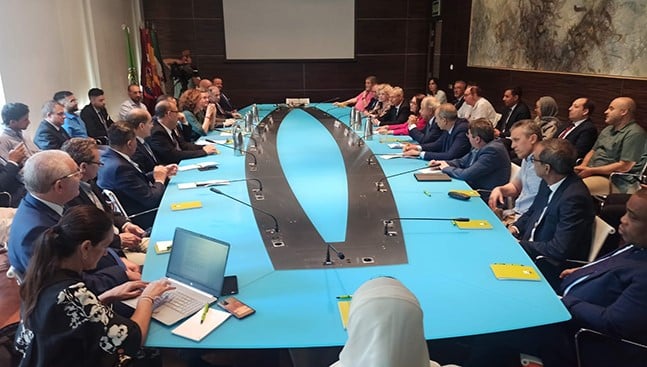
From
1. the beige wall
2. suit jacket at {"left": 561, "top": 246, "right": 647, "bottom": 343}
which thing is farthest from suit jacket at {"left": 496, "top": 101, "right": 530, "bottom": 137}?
the beige wall

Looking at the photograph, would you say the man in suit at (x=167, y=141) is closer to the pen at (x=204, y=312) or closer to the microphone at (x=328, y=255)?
the microphone at (x=328, y=255)

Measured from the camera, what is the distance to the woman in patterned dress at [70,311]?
56.3 inches

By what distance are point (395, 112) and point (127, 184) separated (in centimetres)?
410

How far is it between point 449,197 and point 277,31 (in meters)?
7.58

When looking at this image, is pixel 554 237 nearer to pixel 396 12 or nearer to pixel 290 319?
pixel 290 319

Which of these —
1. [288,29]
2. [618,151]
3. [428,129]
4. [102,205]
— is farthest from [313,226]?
[288,29]

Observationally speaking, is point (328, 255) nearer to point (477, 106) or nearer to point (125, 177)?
point (125, 177)

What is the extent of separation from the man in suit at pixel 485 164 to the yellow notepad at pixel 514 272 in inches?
61.8

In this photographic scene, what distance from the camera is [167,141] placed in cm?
439

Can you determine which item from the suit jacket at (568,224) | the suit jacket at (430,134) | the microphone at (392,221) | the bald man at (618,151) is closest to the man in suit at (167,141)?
the suit jacket at (430,134)

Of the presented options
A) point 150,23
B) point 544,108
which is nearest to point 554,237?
point 544,108

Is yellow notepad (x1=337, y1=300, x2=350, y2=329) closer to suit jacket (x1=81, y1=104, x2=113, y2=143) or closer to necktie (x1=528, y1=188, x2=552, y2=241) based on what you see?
necktie (x1=528, y1=188, x2=552, y2=241)

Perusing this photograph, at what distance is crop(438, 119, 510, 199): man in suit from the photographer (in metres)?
3.56

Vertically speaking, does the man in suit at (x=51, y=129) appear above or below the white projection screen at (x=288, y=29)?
below
